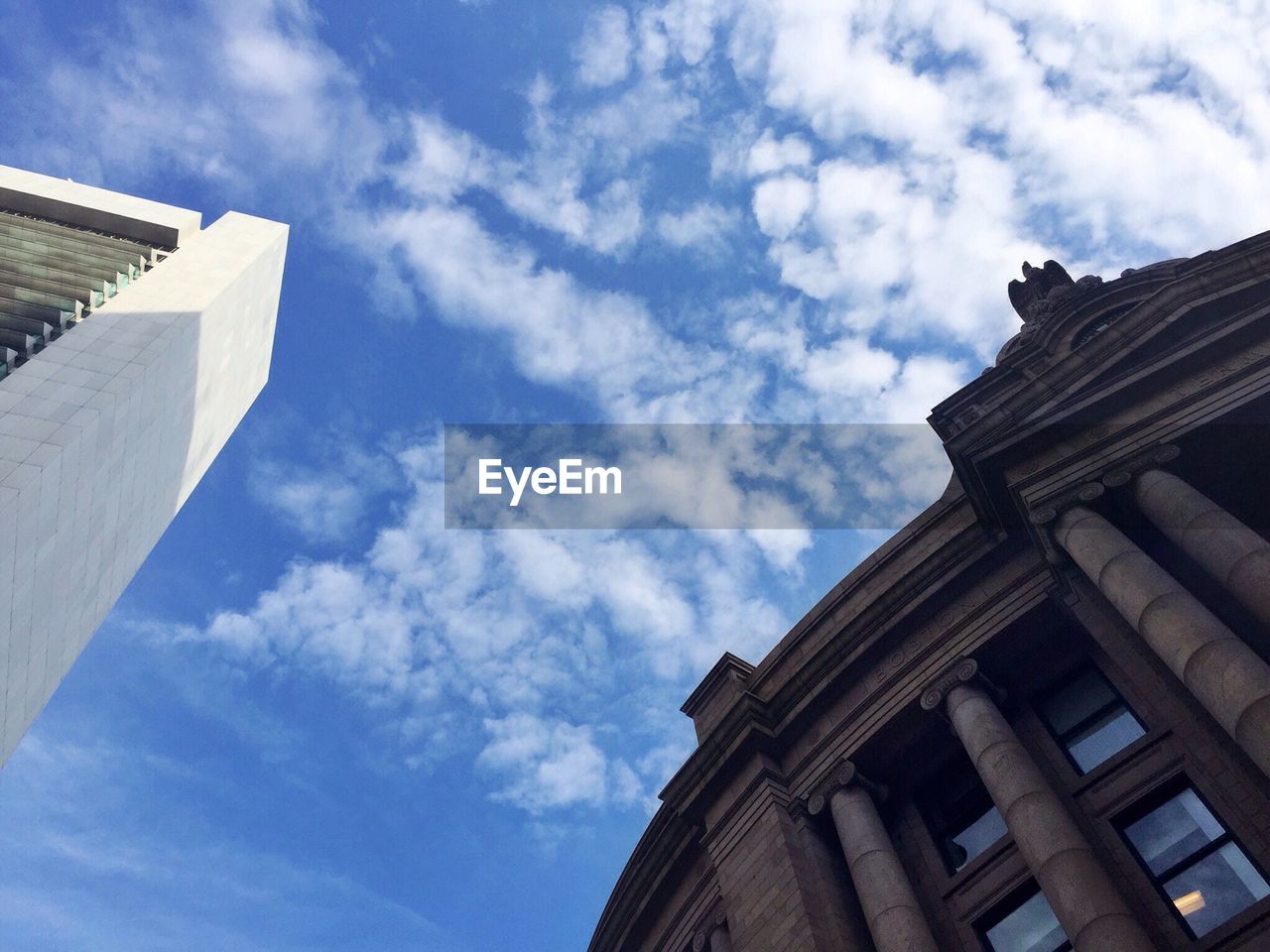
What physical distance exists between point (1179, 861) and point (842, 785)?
6.93 m

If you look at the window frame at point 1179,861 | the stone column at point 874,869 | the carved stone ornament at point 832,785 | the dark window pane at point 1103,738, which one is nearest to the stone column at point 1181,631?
the window frame at point 1179,861

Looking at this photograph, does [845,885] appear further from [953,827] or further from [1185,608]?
[1185,608]

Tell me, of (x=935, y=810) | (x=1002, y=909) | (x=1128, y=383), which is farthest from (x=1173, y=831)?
(x=1128, y=383)

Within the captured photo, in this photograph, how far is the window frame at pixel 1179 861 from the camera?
14539mm

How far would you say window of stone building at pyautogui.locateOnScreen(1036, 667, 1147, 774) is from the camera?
18375 millimetres

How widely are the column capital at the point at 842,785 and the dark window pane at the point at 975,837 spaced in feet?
5.98

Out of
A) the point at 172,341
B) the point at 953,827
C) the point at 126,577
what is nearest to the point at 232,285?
the point at 172,341

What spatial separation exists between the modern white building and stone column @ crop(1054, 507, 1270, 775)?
1146 inches

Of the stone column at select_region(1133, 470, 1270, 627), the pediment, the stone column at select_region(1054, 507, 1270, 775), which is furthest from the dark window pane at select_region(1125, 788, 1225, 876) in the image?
the pediment

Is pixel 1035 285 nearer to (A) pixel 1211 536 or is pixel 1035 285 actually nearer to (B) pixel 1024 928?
(A) pixel 1211 536

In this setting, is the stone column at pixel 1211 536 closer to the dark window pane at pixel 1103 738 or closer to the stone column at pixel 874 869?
the dark window pane at pixel 1103 738

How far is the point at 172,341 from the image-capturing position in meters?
39.5

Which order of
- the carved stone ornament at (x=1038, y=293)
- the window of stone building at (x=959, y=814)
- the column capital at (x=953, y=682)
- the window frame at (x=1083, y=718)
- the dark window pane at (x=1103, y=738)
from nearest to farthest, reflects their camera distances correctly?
the window frame at (x=1083, y=718)
the dark window pane at (x=1103, y=738)
the window of stone building at (x=959, y=814)
the column capital at (x=953, y=682)
the carved stone ornament at (x=1038, y=293)

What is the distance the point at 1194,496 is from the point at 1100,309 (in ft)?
41.9
